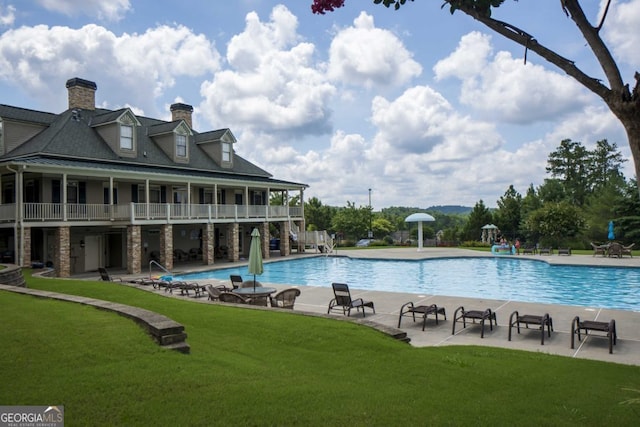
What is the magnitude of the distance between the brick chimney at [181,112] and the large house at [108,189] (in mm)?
2170

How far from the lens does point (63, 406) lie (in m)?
4.01

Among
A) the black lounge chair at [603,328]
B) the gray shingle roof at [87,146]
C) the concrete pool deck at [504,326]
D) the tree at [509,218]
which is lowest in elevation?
the concrete pool deck at [504,326]

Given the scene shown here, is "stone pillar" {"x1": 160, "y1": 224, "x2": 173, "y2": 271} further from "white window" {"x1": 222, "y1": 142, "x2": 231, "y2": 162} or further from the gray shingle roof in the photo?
"white window" {"x1": 222, "y1": 142, "x2": 231, "y2": 162}

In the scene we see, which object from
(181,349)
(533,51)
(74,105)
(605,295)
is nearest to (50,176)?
(74,105)

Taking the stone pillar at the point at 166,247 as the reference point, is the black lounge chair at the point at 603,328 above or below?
below

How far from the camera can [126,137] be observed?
27.3 m

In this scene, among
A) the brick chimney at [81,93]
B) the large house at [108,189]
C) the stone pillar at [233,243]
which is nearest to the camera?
the large house at [108,189]

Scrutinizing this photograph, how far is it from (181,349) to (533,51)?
17.0 ft

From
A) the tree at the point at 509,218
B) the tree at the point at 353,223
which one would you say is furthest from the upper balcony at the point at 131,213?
the tree at the point at 509,218

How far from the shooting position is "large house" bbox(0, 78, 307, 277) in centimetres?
2161

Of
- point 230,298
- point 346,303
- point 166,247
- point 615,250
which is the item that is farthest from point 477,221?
point 230,298

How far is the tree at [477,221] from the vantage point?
49.4 metres

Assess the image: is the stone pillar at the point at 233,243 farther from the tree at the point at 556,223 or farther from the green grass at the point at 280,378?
the tree at the point at 556,223

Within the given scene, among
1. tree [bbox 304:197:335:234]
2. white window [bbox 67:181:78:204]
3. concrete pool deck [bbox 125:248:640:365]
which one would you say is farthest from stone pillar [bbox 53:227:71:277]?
tree [bbox 304:197:335:234]
